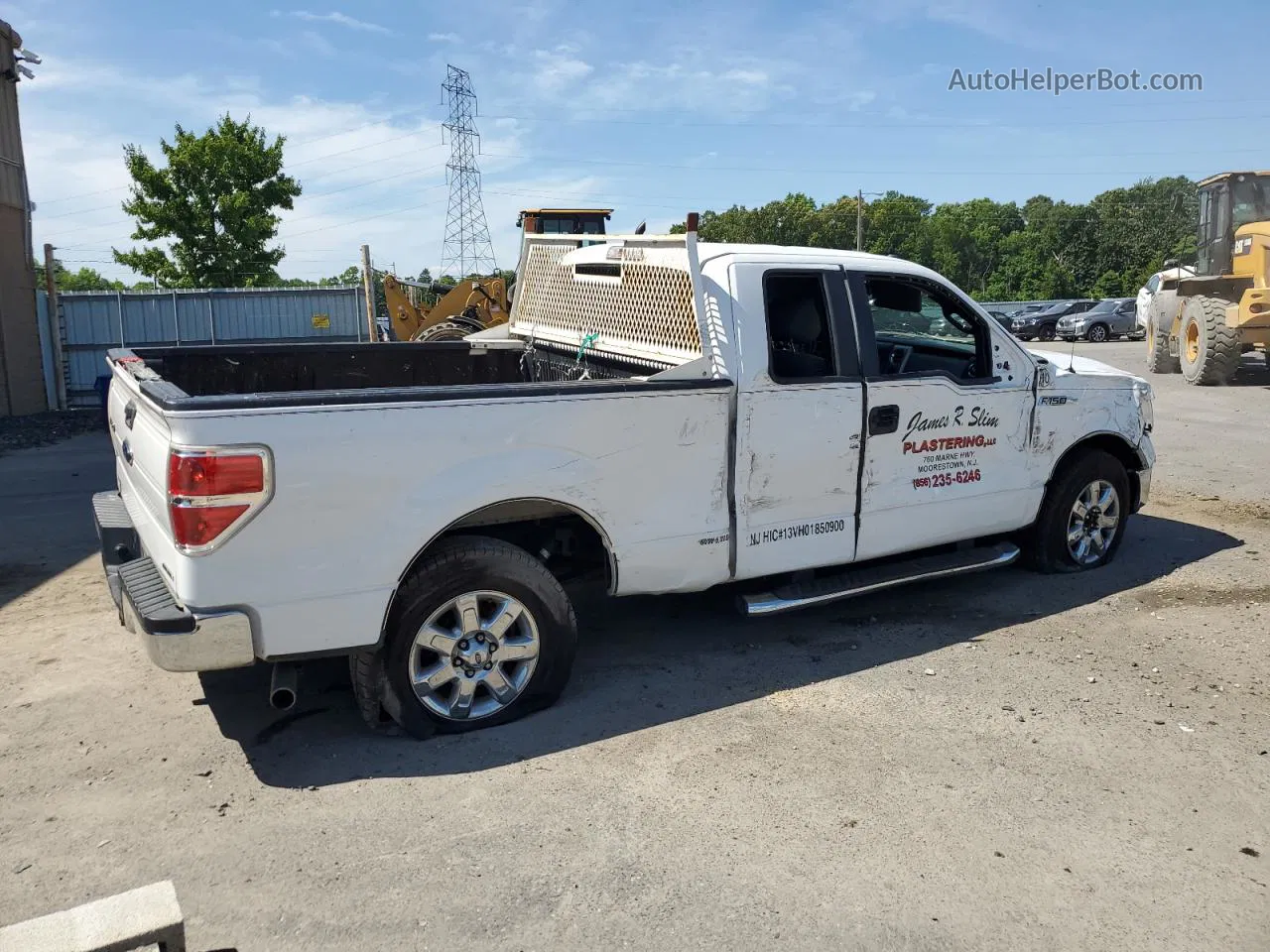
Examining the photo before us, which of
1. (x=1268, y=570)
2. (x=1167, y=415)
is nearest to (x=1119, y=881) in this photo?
(x=1268, y=570)

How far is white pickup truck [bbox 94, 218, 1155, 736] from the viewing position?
143 inches

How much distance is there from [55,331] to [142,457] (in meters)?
16.1

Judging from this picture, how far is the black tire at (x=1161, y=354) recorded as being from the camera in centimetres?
1931

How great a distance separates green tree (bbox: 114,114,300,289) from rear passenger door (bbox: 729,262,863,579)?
2620 cm

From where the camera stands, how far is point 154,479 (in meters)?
3.81

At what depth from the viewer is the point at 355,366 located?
6.11 metres

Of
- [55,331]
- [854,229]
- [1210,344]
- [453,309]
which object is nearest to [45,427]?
[55,331]

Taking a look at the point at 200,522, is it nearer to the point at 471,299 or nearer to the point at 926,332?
the point at 926,332

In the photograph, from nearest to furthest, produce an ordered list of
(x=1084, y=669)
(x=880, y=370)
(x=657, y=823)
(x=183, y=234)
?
(x=657, y=823)
(x=1084, y=669)
(x=880, y=370)
(x=183, y=234)

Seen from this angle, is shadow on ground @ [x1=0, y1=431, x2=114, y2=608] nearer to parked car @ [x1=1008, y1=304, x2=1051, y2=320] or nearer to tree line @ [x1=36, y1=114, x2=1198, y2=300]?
tree line @ [x1=36, y1=114, x2=1198, y2=300]

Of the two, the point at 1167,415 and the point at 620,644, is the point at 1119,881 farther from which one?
the point at 1167,415

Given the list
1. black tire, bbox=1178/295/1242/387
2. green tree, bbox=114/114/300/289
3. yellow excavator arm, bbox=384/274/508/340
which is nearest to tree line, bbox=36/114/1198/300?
green tree, bbox=114/114/300/289

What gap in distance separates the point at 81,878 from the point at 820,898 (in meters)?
2.35

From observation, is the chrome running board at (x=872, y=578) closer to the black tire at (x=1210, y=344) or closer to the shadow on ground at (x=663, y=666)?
the shadow on ground at (x=663, y=666)
